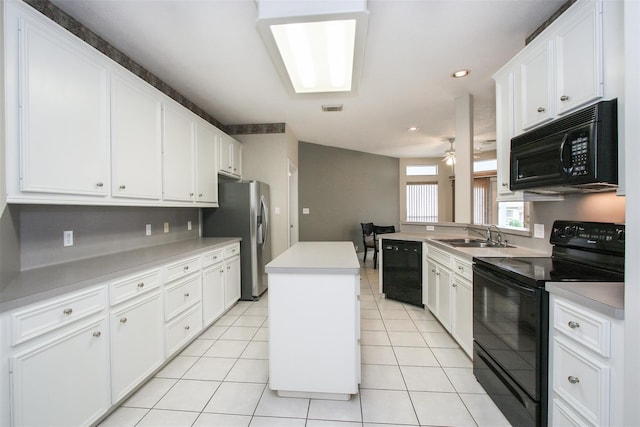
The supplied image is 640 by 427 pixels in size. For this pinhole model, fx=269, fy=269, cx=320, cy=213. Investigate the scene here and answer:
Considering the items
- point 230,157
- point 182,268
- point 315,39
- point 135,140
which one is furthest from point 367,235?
point 315,39

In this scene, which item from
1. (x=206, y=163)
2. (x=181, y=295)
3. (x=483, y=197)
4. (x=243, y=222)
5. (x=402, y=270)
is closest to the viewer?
(x=181, y=295)

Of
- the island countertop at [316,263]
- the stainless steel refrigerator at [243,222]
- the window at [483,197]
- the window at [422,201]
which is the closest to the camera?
the island countertop at [316,263]

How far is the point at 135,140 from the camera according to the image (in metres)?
2.16

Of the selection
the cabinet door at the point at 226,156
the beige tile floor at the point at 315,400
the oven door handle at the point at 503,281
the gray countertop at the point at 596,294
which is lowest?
the beige tile floor at the point at 315,400

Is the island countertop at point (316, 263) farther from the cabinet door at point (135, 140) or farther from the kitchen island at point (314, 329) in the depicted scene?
the cabinet door at point (135, 140)

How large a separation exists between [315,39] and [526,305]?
1.82 m

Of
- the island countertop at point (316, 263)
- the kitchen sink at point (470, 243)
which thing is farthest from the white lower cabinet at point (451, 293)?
the island countertop at point (316, 263)

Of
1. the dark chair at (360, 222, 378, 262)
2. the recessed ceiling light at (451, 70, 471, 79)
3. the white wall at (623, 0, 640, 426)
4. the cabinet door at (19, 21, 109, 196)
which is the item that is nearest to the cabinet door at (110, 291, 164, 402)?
the cabinet door at (19, 21, 109, 196)

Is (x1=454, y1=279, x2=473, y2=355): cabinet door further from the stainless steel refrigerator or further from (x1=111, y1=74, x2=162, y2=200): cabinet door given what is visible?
(x1=111, y1=74, x2=162, y2=200): cabinet door

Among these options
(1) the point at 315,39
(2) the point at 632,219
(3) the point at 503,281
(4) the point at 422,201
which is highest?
(1) the point at 315,39

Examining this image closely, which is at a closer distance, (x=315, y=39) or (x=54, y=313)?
(x=54, y=313)

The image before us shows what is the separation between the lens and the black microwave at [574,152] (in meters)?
1.29

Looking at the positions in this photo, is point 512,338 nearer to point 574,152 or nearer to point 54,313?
point 574,152

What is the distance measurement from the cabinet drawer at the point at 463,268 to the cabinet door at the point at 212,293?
7.89 ft
